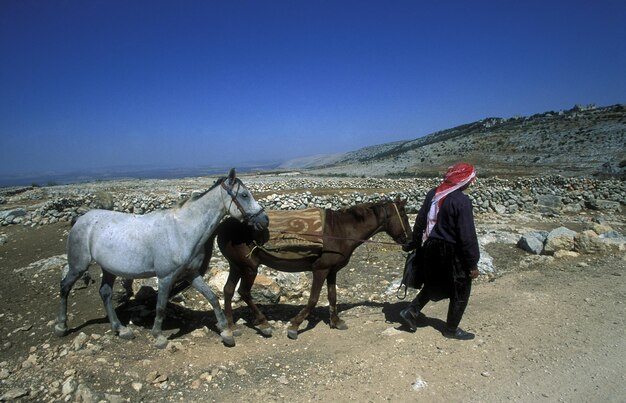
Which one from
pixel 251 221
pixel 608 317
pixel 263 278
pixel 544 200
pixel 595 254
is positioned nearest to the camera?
pixel 251 221

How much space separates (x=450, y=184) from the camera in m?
4.93

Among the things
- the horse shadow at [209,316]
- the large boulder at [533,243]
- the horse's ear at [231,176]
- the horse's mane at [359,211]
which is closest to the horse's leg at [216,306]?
the horse shadow at [209,316]

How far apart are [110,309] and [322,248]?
3.38 metres

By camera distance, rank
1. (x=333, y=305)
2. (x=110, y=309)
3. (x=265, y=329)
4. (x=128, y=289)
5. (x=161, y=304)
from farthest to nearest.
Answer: (x=128, y=289) < (x=333, y=305) < (x=265, y=329) < (x=110, y=309) < (x=161, y=304)

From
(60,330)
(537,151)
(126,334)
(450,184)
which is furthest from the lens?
(537,151)

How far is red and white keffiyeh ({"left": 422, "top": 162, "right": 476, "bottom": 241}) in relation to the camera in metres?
4.82

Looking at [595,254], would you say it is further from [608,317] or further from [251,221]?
[251,221]

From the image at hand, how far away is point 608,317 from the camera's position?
552cm

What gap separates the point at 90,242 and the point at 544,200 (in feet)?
57.1

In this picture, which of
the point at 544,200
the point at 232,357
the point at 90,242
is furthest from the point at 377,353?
the point at 544,200

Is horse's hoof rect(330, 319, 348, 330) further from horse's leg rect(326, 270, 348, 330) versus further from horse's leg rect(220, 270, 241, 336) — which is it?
horse's leg rect(220, 270, 241, 336)

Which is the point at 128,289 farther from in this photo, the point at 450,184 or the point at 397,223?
the point at 450,184

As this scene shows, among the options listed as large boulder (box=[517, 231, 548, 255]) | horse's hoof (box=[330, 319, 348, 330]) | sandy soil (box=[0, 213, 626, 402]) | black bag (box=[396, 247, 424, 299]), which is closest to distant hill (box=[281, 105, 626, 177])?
large boulder (box=[517, 231, 548, 255])

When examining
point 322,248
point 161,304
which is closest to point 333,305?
point 322,248
